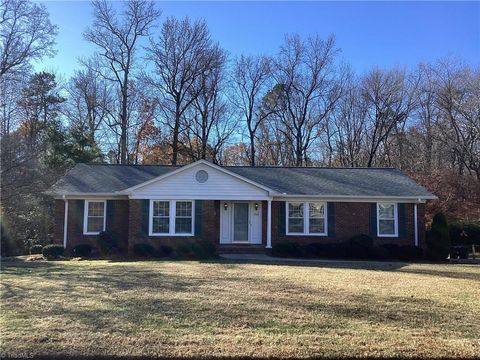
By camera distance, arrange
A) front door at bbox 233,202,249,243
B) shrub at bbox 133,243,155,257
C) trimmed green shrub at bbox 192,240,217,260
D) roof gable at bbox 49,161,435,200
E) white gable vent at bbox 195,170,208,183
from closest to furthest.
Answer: trimmed green shrub at bbox 192,240,217,260 < shrub at bbox 133,243,155,257 < white gable vent at bbox 195,170,208,183 < roof gable at bbox 49,161,435,200 < front door at bbox 233,202,249,243

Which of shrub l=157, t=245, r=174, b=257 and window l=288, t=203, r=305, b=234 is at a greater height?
window l=288, t=203, r=305, b=234

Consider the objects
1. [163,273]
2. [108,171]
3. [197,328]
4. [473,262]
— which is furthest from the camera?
[108,171]

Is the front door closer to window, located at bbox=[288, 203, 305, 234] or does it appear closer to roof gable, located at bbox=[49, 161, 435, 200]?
roof gable, located at bbox=[49, 161, 435, 200]

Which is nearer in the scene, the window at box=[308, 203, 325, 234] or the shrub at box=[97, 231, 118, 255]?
the shrub at box=[97, 231, 118, 255]

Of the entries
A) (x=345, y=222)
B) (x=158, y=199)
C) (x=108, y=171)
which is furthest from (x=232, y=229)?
(x=108, y=171)

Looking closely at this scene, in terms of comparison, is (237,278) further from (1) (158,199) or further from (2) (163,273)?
(1) (158,199)

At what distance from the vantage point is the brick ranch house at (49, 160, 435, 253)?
21.1 metres

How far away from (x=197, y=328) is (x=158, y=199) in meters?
14.6

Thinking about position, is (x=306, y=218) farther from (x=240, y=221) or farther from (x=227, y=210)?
(x=227, y=210)

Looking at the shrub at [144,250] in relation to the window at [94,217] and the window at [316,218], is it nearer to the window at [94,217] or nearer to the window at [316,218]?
the window at [94,217]

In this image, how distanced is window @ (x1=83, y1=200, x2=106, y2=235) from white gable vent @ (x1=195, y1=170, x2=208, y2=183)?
15.1 ft

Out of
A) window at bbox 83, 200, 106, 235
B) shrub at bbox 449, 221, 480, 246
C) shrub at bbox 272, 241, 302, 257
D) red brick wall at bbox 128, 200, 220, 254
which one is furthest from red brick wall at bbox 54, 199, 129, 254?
shrub at bbox 449, 221, 480, 246

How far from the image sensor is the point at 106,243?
20.5 m

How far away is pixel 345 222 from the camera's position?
2209 cm
